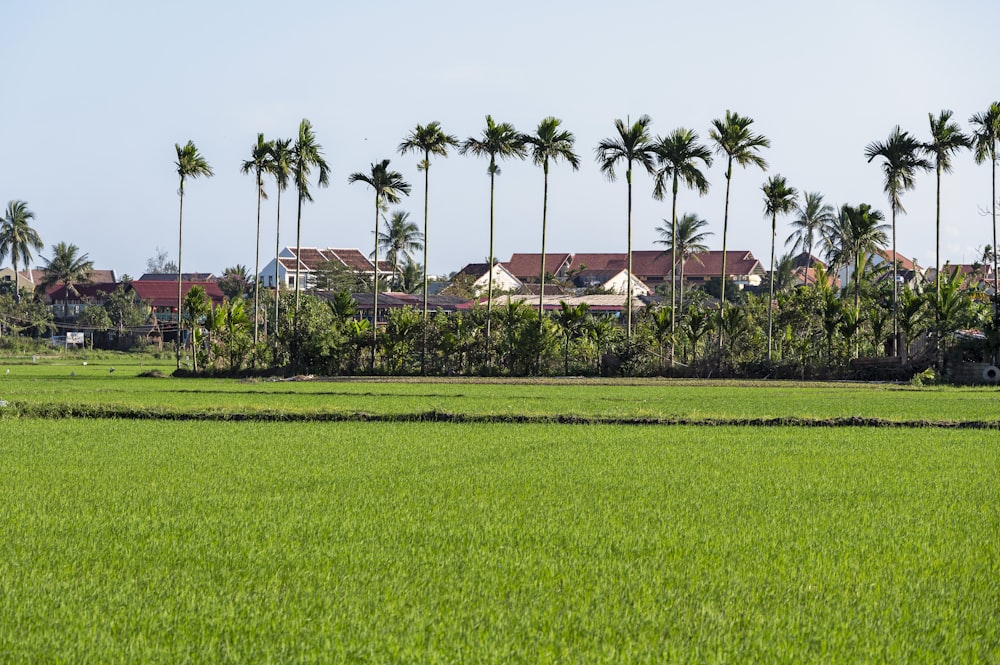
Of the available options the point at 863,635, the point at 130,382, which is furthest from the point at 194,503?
the point at 130,382

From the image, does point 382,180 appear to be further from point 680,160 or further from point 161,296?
point 161,296

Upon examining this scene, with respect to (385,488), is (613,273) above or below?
above

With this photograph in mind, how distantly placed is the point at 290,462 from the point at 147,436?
496cm

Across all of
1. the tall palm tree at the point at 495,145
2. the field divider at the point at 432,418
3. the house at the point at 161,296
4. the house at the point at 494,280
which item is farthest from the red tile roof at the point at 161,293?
the field divider at the point at 432,418

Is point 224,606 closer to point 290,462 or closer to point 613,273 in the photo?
point 290,462

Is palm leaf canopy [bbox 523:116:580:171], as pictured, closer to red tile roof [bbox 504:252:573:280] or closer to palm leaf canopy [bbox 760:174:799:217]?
palm leaf canopy [bbox 760:174:799:217]

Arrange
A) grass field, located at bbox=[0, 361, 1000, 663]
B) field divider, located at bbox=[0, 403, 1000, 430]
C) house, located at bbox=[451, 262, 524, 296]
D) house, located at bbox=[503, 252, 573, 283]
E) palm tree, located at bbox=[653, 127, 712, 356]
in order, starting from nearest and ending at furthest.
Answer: grass field, located at bbox=[0, 361, 1000, 663] < field divider, located at bbox=[0, 403, 1000, 430] < palm tree, located at bbox=[653, 127, 712, 356] < house, located at bbox=[451, 262, 524, 296] < house, located at bbox=[503, 252, 573, 283]

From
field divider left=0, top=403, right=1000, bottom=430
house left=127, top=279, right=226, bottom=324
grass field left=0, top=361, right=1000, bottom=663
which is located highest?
house left=127, top=279, right=226, bottom=324

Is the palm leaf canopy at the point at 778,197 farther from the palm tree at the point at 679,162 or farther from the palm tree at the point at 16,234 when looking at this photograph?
the palm tree at the point at 16,234

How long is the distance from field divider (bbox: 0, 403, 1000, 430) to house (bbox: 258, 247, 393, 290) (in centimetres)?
6722

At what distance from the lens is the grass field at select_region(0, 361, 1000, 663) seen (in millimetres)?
7102

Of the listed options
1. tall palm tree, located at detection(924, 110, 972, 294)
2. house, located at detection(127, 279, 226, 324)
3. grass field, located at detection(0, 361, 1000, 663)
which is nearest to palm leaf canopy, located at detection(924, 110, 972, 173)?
tall palm tree, located at detection(924, 110, 972, 294)

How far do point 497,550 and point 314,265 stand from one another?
89.9 m

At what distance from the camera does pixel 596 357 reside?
4544 cm
